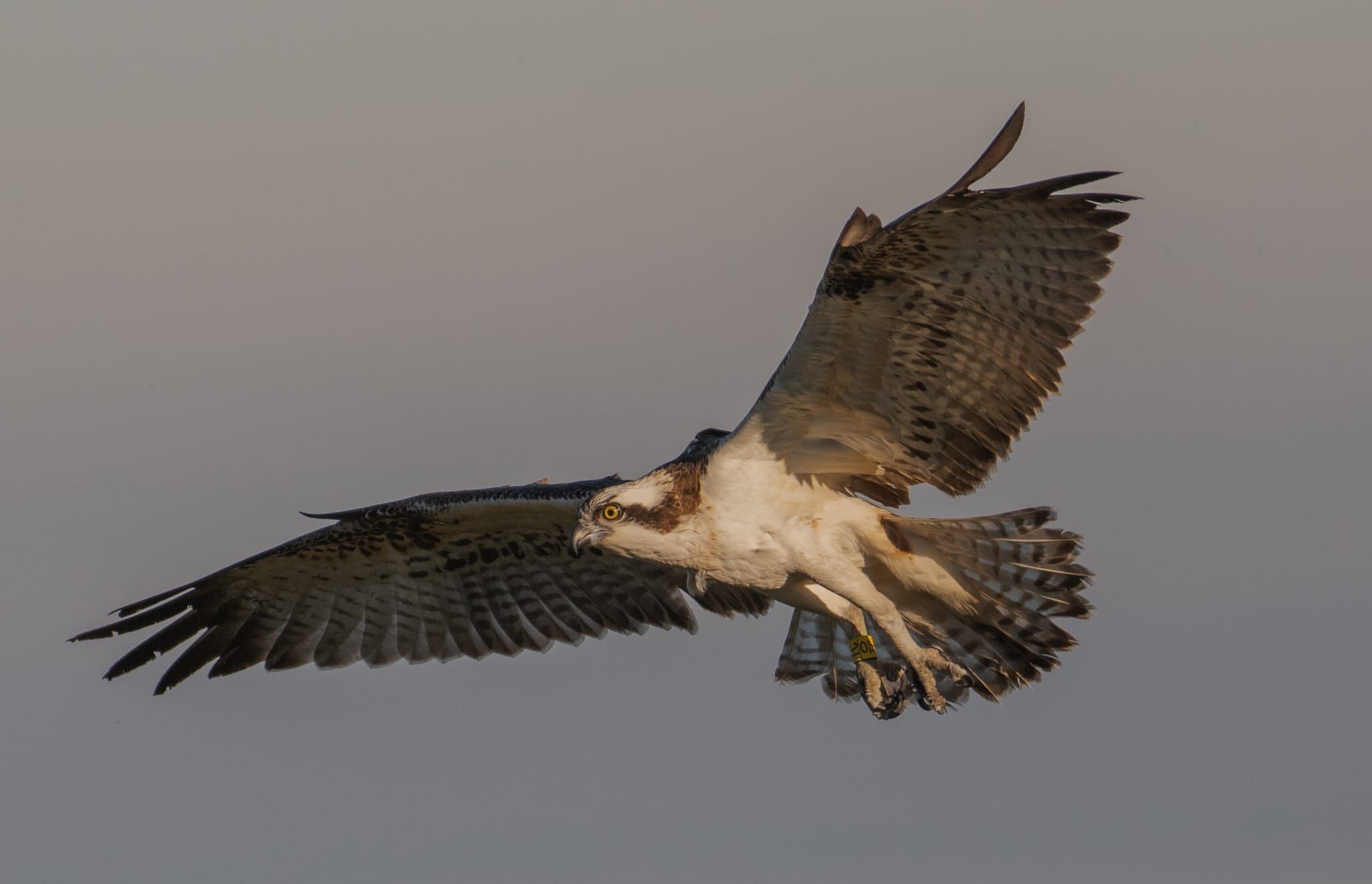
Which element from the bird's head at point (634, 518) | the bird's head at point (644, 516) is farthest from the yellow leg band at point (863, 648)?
the bird's head at point (634, 518)

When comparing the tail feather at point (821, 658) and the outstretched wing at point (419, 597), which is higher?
the outstretched wing at point (419, 597)

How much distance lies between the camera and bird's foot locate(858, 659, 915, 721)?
1123 centimetres

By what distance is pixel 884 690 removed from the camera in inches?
444

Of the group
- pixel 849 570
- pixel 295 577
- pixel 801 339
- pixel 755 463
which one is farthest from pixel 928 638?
pixel 295 577

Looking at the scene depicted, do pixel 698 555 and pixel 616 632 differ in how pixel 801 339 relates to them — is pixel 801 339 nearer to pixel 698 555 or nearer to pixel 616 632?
pixel 698 555

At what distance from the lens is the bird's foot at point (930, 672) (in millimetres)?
11016

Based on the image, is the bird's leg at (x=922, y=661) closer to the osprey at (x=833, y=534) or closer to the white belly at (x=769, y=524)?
the osprey at (x=833, y=534)

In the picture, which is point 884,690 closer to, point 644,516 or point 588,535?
point 644,516

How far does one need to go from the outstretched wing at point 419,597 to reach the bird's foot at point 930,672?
1722 mm

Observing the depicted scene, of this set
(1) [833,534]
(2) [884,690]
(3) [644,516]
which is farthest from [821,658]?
(3) [644,516]

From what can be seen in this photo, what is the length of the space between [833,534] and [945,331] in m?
1.52

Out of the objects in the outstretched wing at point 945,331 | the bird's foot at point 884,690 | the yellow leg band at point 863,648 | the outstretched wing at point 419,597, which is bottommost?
the bird's foot at point 884,690

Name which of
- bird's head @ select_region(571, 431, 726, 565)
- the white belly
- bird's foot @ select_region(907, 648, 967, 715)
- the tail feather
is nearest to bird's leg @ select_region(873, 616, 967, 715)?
bird's foot @ select_region(907, 648, 967, 715)

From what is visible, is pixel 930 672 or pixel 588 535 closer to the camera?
pixel 588 535
